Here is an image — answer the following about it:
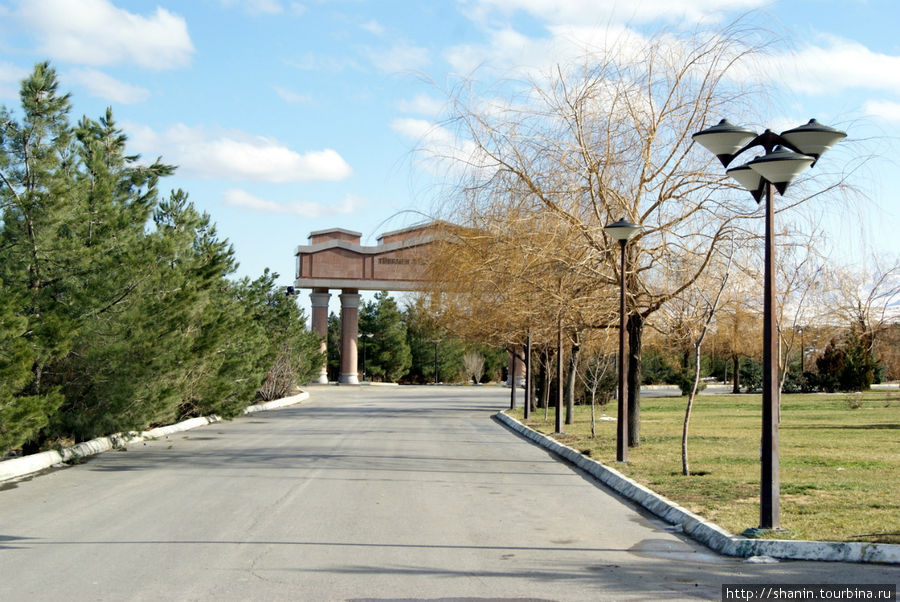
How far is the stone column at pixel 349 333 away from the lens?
6644cm

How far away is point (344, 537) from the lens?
9.12 m

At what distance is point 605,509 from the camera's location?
37.7 feet

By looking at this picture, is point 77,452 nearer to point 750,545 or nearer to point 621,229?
point 621,229

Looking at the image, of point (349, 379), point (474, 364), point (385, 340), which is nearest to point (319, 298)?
point (349, 379)

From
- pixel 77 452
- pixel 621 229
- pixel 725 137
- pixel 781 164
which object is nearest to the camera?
pixel 781 164

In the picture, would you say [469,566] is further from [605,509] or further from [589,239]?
[589,239]

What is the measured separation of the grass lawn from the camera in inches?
390

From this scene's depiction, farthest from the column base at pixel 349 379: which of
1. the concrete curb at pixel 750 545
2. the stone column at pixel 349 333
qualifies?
the concrete curb at pixel 750 545

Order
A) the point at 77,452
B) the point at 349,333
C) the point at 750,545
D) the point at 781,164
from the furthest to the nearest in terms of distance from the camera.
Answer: the point at 349,333 → the point at 77,452 → the point at 781,164 → the point at 750,545

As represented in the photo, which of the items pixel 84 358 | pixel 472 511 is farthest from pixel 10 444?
pixel 472 511

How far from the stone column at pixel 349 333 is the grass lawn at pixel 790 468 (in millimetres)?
36442

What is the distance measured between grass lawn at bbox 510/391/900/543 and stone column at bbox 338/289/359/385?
36442mm

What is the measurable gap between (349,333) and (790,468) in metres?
53.7

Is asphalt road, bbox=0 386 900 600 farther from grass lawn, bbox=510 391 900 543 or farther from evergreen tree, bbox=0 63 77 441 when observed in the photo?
evergreen tree, bbox=0 63 77 441
